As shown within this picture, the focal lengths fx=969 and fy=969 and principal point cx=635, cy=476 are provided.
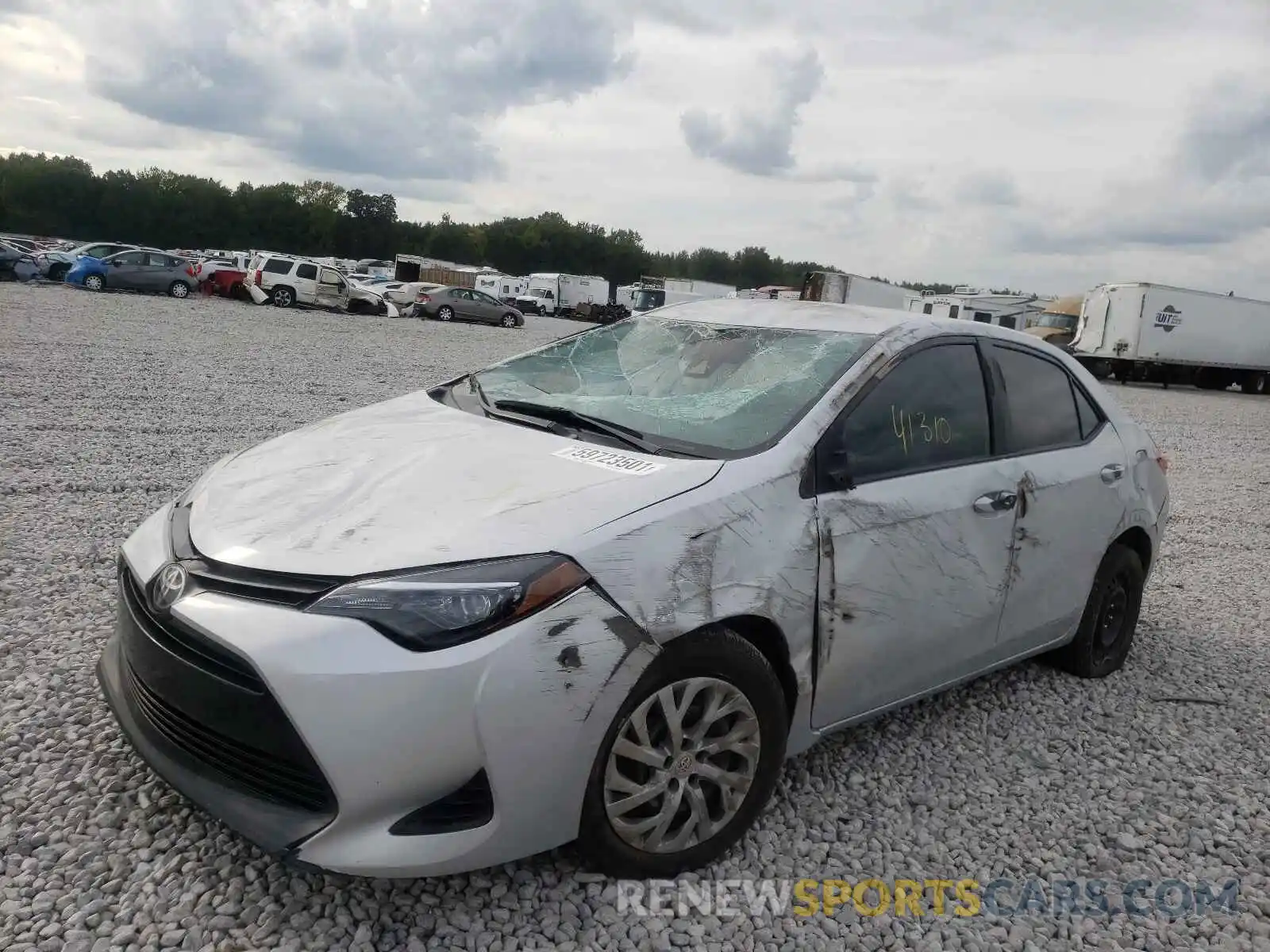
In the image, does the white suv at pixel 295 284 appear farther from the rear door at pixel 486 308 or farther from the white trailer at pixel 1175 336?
the white trailer at pixel 1175 336

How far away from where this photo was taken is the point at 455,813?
90.0 inches

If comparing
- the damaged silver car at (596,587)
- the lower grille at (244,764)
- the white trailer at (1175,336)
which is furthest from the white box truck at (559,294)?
the lower grille at (244,764)

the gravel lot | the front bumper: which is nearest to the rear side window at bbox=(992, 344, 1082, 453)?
the gravel lot

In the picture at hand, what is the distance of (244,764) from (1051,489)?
3.12m

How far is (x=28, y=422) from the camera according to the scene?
834cm

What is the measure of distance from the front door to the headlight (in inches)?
39.5

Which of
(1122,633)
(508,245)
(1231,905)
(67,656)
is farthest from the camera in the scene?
(508,245)

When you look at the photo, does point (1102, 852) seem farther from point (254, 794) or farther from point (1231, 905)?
point (254, 794)

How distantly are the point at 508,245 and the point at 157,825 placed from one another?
107280 mm

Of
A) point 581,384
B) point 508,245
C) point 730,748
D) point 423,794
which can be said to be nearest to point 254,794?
point 423,794

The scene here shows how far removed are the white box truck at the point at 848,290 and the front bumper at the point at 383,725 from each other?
388 cm

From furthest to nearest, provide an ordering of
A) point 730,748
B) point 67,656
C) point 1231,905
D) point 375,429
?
point 67,656 → point 375,429 → point 1231,905 → point 730,748

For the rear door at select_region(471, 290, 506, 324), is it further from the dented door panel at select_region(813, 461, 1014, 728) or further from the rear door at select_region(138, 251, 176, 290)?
the dented door panel at select_region(813, 461, 1014, 728)

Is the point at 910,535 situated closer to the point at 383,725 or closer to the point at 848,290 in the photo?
the point at 383,725
